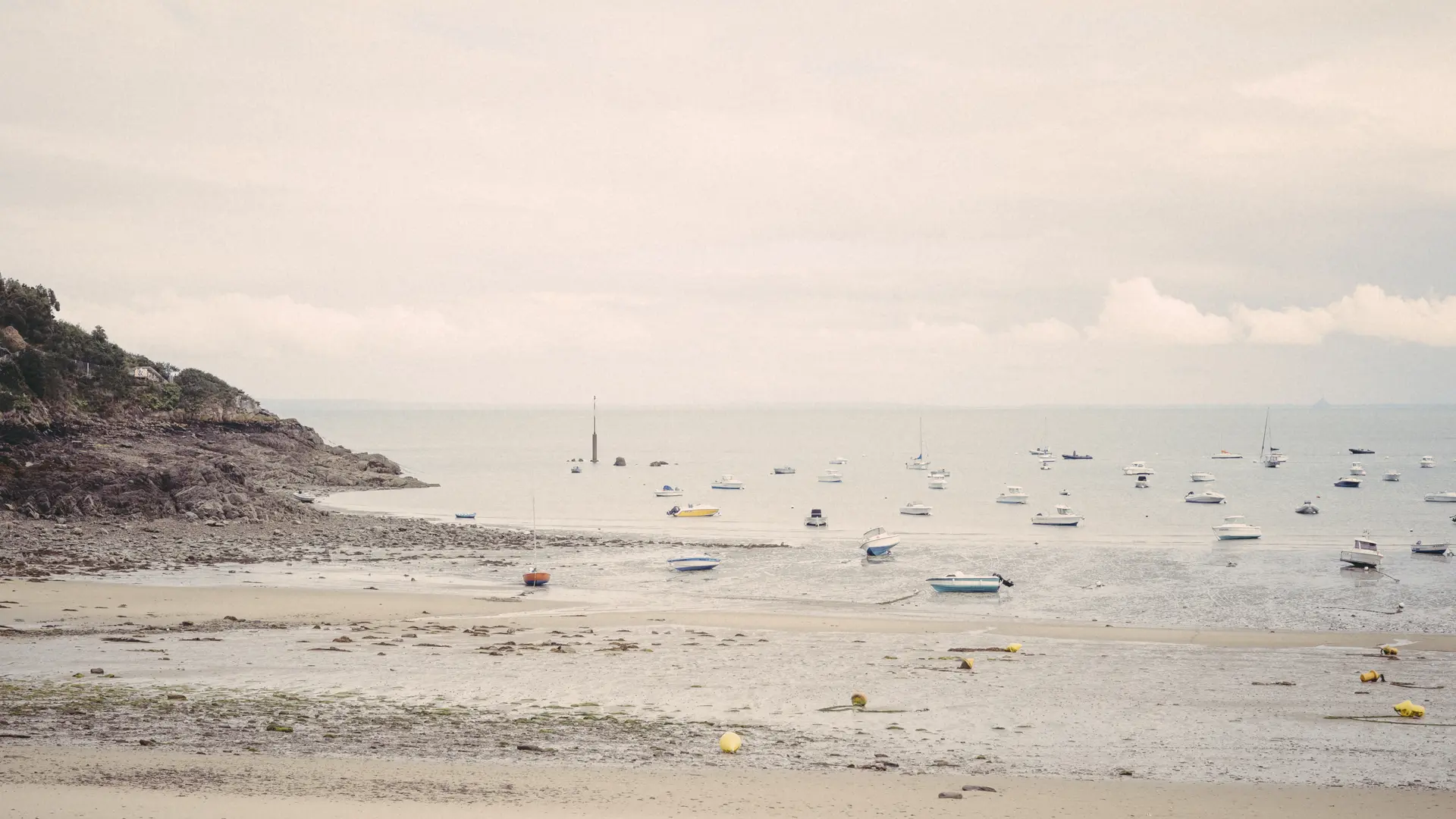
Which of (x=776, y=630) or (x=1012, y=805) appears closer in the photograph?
(x=1012, y=805)

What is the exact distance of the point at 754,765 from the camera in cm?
1741

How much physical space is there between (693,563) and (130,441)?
162 feet

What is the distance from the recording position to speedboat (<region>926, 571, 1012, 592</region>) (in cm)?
4216

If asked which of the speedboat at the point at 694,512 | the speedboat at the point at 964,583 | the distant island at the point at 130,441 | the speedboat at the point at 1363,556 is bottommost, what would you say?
the speedboat at the point at 694,512

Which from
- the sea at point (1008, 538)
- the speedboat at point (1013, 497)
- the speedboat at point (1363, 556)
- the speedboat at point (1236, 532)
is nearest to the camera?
the sea at point (1008, 538)

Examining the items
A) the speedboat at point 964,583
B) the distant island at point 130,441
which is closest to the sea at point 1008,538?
the speedboat at point 964,583

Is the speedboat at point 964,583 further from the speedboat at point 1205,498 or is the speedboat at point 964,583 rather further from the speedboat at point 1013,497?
the speedboat at point 1205,498

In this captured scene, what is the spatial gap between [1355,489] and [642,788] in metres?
111

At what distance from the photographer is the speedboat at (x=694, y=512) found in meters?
79.3

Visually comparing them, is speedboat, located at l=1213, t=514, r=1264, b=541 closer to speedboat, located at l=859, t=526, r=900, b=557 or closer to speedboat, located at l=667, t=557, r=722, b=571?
speedboat, located at l=859, t=526, r=900, b=557

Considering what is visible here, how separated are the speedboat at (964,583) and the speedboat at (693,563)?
34.8 feet

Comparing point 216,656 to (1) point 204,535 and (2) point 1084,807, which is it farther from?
(1) point 204,535

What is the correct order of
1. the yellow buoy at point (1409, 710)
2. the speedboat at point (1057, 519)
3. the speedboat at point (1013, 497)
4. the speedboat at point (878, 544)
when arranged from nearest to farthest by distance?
the yellow buoy at point (1409, 710) < the speedboat at point (878, 544) < the speedboat at point (1057, 519) < the speedboat at point (1013, 497)

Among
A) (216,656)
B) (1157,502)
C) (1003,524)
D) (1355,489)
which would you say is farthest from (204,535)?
(1355,489)
